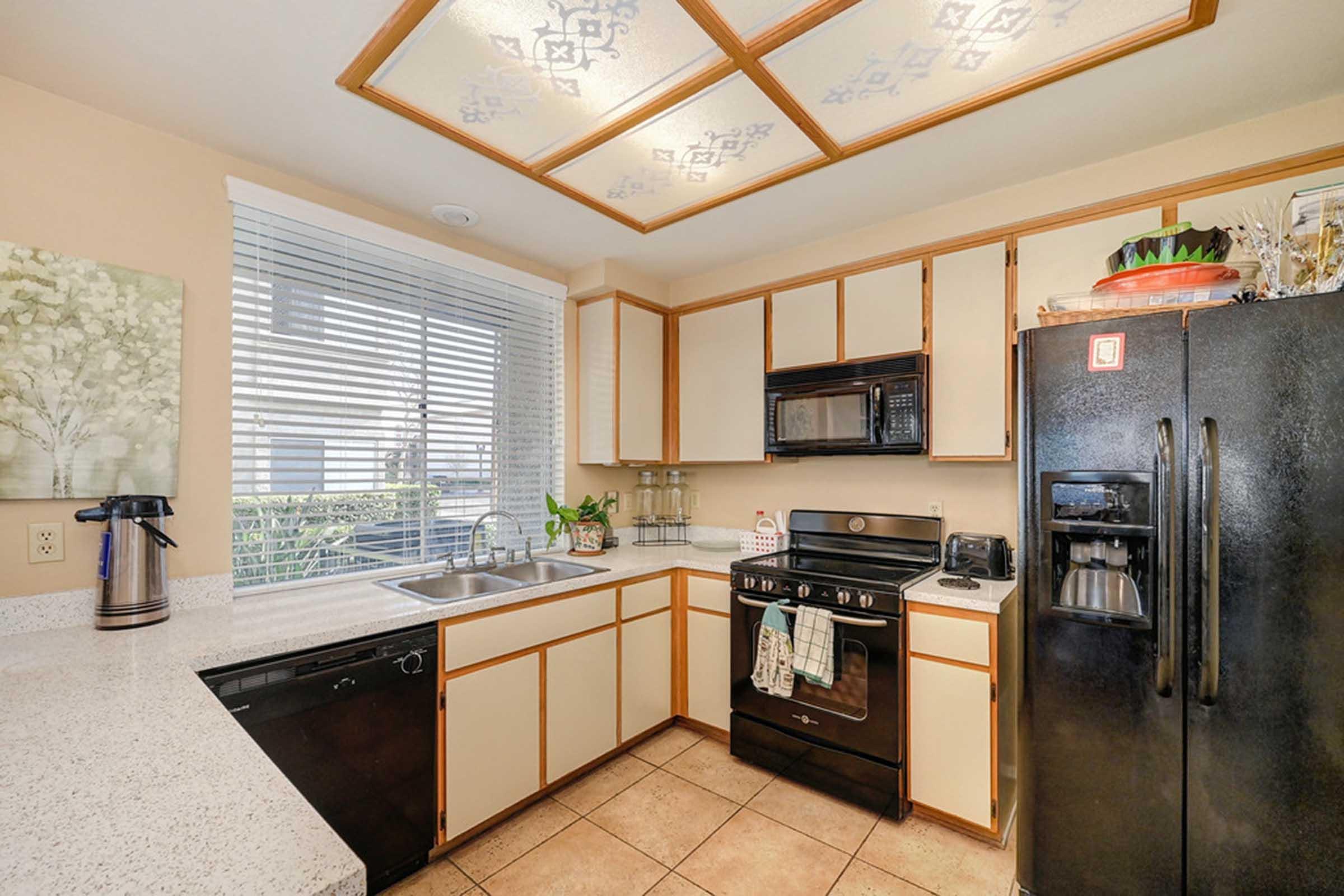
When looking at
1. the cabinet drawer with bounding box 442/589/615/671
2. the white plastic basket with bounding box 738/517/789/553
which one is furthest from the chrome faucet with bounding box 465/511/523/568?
the white plastic basket with bounding box 738/517/789/553

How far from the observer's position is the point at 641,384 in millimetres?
3293

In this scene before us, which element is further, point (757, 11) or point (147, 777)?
point (757, 11)

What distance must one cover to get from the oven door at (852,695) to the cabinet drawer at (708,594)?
0.17 meters

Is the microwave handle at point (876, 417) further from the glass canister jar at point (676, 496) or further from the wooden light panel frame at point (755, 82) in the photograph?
the glass canister jar at point (676, 496)

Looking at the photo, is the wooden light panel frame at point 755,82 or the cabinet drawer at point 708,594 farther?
the cabinet drawer at point 708,594

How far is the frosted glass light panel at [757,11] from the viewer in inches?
52.6

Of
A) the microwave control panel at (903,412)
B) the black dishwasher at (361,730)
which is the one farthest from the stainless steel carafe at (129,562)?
the microwave control panel at (903,412)

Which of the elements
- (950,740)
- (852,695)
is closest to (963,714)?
(950,740)

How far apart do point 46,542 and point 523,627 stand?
4.66 feet

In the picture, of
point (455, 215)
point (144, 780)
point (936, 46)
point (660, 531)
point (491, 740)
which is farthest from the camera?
point (660, 531)

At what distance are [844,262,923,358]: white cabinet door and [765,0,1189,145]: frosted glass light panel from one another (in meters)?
0.90

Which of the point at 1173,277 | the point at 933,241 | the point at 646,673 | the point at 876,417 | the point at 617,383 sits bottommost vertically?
the point at 646,673

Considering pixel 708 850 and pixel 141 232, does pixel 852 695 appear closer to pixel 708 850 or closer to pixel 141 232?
pixel 708 850

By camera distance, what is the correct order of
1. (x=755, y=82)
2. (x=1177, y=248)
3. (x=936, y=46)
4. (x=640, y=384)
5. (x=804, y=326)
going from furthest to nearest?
(x=640, y=384)
(x=804, y=326)
(x=1177, y=248)
(x=755, y=82)
(x=936, y=46)
